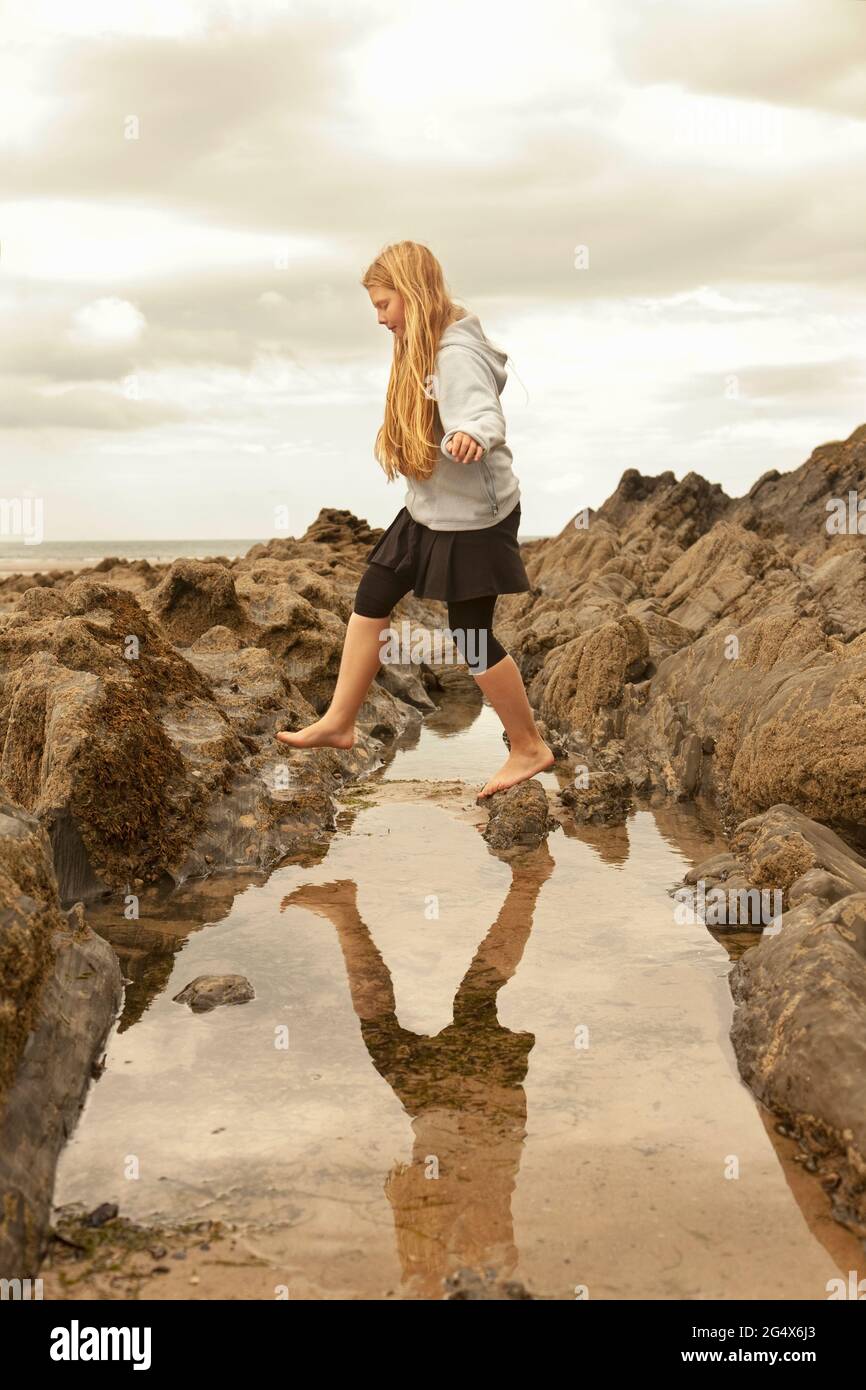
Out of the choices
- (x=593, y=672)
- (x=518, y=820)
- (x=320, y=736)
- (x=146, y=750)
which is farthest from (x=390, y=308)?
(x=593, y=672)

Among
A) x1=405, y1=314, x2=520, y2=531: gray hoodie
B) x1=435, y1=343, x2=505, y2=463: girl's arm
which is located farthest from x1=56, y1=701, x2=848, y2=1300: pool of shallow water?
x1=435, y1=343, x2=505, y2=463: girl's arm

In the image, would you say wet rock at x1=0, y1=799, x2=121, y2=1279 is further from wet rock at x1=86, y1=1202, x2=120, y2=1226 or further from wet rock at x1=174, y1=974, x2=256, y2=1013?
wet rock at x1=174, y1=974, x2=256, y2=1013

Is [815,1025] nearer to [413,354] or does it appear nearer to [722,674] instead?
[413,354]

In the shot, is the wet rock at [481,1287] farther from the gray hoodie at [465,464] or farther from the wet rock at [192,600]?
the wet rock at [192,600]

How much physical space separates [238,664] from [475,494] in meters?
3.92

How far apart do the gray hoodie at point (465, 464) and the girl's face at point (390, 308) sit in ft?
0.66

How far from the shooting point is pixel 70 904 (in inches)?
207

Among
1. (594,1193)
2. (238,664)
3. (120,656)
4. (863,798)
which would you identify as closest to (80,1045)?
(594,1193)

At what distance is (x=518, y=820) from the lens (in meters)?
6.53

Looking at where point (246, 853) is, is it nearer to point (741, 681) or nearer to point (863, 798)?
point (863, 798)

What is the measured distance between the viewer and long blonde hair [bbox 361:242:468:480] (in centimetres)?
513

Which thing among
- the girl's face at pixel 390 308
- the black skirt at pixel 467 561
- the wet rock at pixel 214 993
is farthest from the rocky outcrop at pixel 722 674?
the wet rock at pixel 214 993

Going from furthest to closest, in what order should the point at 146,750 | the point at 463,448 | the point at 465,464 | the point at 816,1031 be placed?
the point at 146,750, the point at 465,464, the point at 463,448, the point at 816,1031

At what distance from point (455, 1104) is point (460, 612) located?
102 inches
